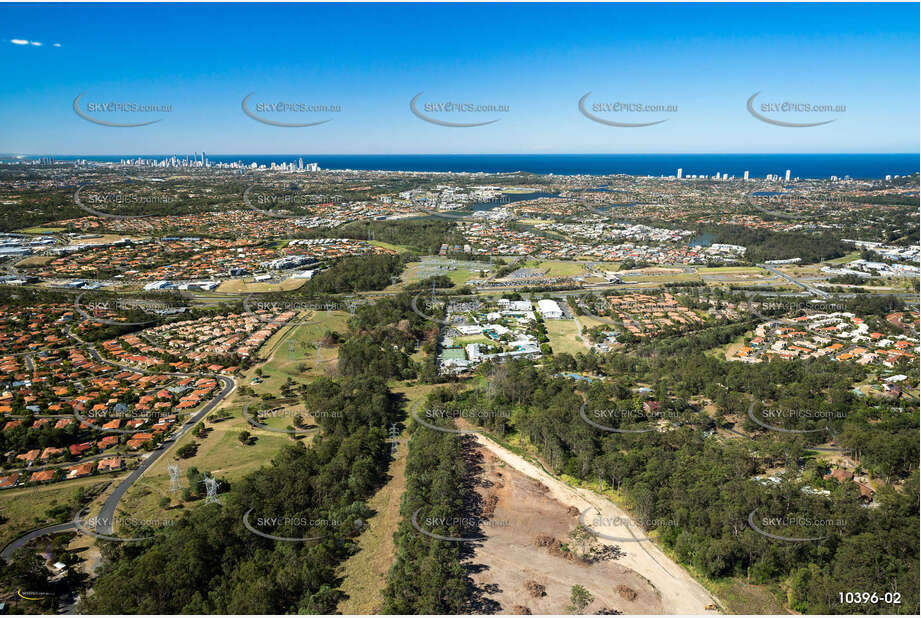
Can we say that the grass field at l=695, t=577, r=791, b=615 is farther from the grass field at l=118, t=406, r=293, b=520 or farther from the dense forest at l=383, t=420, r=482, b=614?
the grass field at l=118, t=406, r=293, b=520

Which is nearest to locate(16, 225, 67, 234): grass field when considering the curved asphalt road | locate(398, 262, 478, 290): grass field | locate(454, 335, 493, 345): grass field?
locate(398, 262, 478, 290): grass field

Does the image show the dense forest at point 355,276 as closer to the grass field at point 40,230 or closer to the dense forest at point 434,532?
the dense forest at point 434,532

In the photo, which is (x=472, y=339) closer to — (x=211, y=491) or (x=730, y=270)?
(x=211, y=491)

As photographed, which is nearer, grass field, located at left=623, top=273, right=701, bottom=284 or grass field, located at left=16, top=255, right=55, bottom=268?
grass field, located at left=623, top=273, right=701, bottom=284

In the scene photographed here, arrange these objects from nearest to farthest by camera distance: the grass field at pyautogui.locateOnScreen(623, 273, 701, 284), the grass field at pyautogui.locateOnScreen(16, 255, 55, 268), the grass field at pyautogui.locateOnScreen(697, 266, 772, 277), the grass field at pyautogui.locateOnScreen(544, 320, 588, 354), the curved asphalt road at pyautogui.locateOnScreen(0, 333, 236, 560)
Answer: the curved asphalt road at pyautogui.locateOnScreen(0, 333, 236, 560), the grass field at pyautogui.locateOnScreen(544, 320, 588, 354), the grass field at pyautogui.locateOnScreen(623, 273, 701, 284), the grass field at pyautogui.locateOnScreen(16, 255, 55, 268), the grass field at pyautogui.locateOnScreen(697, 266, 772, 277)

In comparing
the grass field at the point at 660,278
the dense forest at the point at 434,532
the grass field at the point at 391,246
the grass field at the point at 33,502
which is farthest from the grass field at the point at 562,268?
the grass field at the point at 33,502

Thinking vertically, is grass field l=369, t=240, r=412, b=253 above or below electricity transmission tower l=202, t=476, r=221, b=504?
above

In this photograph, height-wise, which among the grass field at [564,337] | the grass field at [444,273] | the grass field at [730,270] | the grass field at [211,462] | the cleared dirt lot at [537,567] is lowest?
the cleared dirt lot at [537,567]
